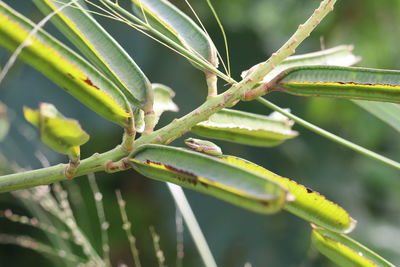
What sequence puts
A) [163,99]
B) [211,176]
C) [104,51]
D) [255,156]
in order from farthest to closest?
[255,156] < [163,99] < [104,51] < [211,176]

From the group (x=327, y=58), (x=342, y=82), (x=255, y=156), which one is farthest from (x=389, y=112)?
(x=255, y=156)

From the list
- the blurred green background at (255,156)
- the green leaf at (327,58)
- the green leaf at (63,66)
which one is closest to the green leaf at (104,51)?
the green leaf at (63,66)

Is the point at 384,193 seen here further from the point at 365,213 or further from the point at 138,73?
the point at 138,73

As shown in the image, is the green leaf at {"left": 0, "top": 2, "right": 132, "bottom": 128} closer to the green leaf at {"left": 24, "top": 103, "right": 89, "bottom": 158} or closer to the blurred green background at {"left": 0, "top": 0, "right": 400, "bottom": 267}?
the green leaf at {"left": 24, "top": 103, "right": 89, "bottom": 158}

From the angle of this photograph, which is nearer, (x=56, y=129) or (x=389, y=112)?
(x=56, y=129)

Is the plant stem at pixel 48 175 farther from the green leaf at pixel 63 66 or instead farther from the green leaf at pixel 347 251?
the green leaf at pixel 347 251

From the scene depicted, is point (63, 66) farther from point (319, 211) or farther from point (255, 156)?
point (255, 156)

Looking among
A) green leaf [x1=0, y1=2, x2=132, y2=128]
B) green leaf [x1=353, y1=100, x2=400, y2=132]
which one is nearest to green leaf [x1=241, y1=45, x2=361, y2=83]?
green leaf [x1=353, y1=100, x2=400, y2=132]
